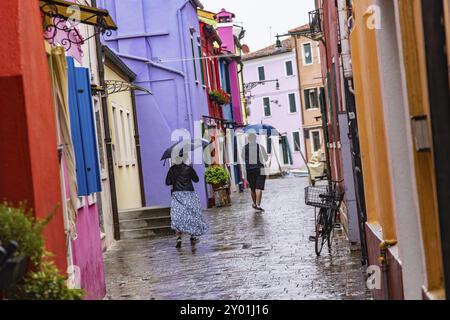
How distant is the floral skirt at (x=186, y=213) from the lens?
18.7 metres

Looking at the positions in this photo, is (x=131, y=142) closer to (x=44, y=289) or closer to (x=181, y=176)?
(x=181, y=176)

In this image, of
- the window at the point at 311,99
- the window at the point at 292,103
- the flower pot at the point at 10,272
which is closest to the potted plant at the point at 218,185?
the flower pot at the point at 10,272

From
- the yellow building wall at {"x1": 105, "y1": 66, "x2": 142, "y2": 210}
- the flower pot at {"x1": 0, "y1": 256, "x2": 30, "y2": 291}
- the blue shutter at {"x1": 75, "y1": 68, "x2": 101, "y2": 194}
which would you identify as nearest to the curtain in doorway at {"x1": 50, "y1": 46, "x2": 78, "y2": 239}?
the blue shutter at {"x1": 75, "y1": 68, "x2": 101, "y2": 194}

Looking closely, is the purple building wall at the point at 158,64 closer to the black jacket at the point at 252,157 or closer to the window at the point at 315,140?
the black jacket at the point at 252,157

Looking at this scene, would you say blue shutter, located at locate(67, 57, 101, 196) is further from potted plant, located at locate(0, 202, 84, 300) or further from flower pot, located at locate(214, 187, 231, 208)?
flower pot, located at locate(214, 187, 231, 208)

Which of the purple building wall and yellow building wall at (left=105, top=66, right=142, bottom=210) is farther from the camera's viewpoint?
the purple building wall

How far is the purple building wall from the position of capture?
3162cm

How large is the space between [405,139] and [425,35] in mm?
2312

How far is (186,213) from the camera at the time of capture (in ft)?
61.7

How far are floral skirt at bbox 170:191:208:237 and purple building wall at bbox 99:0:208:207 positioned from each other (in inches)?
491

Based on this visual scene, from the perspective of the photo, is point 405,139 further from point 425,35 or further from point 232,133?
point 232,133

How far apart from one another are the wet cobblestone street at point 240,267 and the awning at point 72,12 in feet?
10.7

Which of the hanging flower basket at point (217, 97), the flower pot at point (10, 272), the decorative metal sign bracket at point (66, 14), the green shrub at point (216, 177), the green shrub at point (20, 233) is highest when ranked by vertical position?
the hanging flower basket at point (217, 97)

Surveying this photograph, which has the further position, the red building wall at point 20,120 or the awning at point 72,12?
the awning at point 72,12
